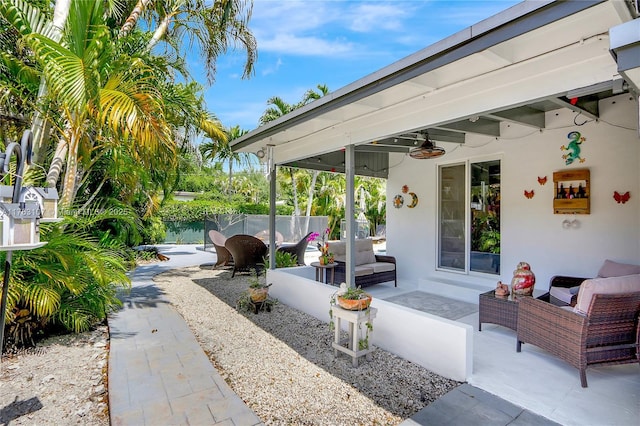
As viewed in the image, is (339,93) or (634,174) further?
(634,174)

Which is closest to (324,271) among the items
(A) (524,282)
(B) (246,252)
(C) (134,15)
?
(B) (246,252)

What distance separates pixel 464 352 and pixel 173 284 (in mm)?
6335

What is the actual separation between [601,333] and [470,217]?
339 cm

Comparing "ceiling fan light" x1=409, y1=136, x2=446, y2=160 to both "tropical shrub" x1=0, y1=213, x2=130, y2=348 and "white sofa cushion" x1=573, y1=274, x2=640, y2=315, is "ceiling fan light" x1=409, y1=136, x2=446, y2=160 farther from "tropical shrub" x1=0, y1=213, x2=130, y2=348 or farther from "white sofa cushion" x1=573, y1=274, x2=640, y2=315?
"tropical shrub" x1=0, y1=213, x2=130, y2=348

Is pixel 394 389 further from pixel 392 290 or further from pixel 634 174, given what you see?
pixel 634 174

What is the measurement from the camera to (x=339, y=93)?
353cm

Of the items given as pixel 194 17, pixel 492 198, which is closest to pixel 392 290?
pixel 492 198

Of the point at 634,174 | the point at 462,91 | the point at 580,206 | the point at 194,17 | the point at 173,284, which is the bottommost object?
the point at 173,284

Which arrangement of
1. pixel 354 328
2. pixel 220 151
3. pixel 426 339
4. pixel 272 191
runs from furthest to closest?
pixel 220 151 → pixel 272 191 → pixel 354 328 → pixel 426 339

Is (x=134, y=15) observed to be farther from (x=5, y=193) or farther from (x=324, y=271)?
(x=324, y=271)

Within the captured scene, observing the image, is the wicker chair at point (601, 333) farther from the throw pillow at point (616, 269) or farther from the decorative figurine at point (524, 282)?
the throw pillow at point (616, 269)

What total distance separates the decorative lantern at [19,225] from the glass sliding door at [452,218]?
6030mm

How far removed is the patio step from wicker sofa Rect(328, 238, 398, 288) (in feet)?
2.18

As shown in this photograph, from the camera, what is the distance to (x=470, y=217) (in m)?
6.15
